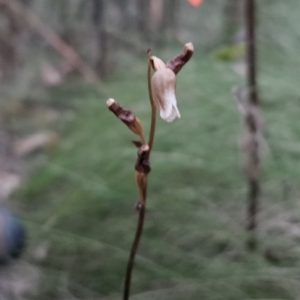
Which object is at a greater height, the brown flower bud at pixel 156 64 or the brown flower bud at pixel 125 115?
the brown flower bud at pixel 156 64

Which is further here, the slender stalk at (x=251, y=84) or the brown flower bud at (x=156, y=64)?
the slender stalk at (x=251, y=84)

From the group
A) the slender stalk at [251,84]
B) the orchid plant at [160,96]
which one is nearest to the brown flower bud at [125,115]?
the orchid plant at [160,96]

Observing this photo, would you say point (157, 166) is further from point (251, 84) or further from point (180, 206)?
point (251, 84)

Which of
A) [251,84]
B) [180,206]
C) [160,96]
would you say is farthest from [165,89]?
[180,206]

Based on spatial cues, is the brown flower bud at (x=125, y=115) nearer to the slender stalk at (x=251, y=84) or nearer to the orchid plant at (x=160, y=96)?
the orchid plant at (x=160, y=96)

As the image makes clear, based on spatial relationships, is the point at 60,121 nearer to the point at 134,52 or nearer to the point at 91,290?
the point at 134,52

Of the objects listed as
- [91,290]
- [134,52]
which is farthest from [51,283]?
[134,52]
